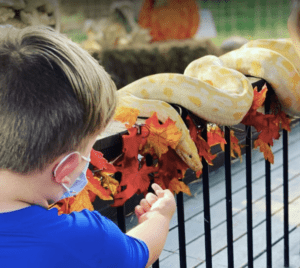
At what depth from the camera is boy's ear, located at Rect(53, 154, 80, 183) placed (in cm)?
74

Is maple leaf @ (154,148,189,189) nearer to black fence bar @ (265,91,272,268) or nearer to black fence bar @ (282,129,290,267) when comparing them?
black fence bar @ (265,91,272,268)

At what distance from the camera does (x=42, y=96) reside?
27.0 inches

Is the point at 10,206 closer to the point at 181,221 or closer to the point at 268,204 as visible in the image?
the point at 181,221

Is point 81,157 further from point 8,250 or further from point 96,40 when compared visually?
point 96,40

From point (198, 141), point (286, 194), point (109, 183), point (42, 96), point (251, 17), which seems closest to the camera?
point (42, 96)

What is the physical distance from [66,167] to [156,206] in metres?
0.25

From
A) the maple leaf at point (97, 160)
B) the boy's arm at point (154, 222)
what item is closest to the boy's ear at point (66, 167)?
the boy's arm at point (154, 222)

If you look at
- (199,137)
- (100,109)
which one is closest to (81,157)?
(100,109)

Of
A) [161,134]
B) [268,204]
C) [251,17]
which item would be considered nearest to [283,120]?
[268,204]

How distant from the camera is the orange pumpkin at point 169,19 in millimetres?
Result: 9750

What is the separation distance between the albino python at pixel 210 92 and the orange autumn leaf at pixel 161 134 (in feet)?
0.35

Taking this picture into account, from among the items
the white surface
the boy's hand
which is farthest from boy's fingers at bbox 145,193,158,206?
the white surface

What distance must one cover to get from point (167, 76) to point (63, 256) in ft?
3.17

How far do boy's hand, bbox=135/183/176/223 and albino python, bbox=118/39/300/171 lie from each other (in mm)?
461
